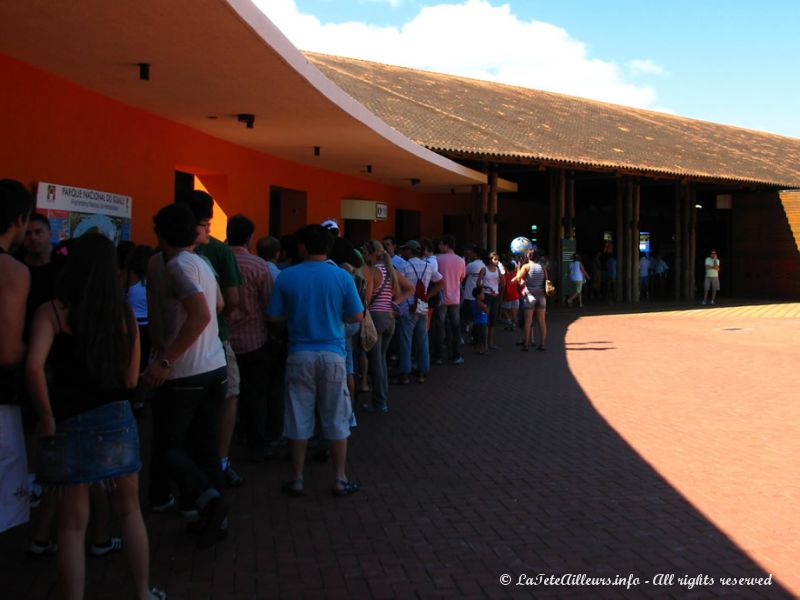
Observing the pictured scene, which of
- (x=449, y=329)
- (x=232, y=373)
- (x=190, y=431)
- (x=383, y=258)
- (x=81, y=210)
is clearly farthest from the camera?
(x=449, y=329)

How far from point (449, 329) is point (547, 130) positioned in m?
15.4

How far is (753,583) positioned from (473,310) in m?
9.04

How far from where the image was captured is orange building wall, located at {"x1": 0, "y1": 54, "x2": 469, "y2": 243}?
811 centimetres

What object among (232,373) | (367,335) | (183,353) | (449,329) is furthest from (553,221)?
(183,353)

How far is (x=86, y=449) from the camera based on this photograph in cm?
332

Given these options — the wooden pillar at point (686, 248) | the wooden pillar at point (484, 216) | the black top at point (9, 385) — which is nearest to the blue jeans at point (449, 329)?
the black top at point (9, 385)

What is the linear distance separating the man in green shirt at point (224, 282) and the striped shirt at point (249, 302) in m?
0.23

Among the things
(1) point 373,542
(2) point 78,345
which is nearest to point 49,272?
(2) point 78,345

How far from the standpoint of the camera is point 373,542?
4.56m

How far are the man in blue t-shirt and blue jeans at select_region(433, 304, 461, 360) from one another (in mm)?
6026

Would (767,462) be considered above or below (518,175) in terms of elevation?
below

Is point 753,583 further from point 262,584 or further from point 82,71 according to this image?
point 82,71

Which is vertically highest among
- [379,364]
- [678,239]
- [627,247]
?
[678,239]

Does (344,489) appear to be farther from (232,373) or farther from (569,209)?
(569,209)
